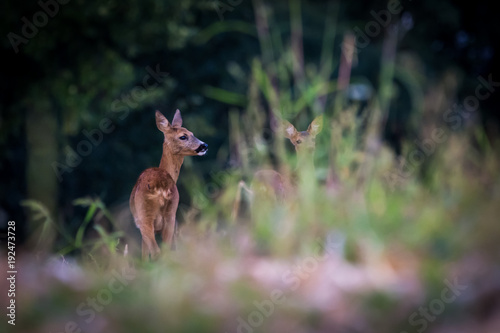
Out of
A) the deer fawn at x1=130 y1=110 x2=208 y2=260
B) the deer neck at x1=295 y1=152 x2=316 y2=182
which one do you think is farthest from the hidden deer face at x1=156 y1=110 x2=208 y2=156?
the deer neck at x1=295 y1=152 x2=316 y2=182

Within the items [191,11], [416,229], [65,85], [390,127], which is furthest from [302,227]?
[390,127]

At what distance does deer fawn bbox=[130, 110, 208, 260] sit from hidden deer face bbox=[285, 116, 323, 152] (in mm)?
220

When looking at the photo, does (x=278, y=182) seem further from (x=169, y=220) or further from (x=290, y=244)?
(x=169, y=220)

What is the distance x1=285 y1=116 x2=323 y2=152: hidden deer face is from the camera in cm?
163

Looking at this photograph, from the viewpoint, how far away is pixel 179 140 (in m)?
1.63

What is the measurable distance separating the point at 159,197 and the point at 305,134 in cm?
41

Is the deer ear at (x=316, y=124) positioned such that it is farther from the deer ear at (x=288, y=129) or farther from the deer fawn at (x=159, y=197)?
the deer fawn at (x=159, y=197)

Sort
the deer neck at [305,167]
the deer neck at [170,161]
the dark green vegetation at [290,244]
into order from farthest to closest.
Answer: the deer neck at [305,167] → the deer neck at [170,161] → the dark green vegetation at [290,244]

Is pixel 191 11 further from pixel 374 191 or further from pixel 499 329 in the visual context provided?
pixel 499 329

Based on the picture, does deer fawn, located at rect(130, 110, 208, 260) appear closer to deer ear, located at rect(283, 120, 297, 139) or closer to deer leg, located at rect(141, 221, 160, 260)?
deer leg, located at rect(141, 221, 160, 260)

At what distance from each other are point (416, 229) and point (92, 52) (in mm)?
4623

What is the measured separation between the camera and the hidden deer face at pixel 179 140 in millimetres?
1610

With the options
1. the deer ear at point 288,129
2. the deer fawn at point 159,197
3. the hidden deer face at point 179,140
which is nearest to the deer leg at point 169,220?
the deer fawn at point 159,197

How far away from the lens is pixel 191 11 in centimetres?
722
